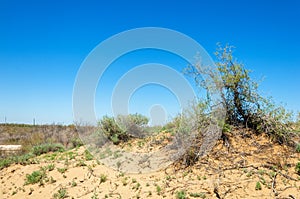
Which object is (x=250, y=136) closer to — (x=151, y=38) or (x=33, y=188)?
(x=151, y=38)

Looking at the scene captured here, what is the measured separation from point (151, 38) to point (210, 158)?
16.9ft

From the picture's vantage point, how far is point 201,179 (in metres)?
5.38

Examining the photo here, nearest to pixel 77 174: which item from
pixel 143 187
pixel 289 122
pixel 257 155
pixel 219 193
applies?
pixel 143 187

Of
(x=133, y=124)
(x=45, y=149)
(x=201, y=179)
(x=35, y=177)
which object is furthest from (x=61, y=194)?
(x=45, y=149)

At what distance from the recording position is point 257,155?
6004 mm

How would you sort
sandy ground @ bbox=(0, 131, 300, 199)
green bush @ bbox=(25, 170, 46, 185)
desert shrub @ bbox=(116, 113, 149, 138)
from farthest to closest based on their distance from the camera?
desert shrub @ bbox=(116, 113, 149, 138) → green bush @ bbox=(25, 170, 46, 185) → sandy ground @ bbox=(0, 131, 300, 199)

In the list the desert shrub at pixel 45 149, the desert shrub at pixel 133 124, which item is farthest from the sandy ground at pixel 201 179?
the desert shrub at pixel 45 149

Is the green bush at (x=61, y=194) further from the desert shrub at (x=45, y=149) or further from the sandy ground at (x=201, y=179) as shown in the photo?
the desert shrub at (x=45, y=149)

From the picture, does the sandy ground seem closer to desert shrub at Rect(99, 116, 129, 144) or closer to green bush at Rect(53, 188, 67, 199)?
green bush at Rect(53, 188, 67, 199)

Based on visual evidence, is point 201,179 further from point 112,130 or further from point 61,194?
point 112,130

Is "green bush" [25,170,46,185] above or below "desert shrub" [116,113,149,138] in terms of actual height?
below

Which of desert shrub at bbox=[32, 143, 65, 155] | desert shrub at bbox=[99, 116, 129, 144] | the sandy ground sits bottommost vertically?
the sandy ground

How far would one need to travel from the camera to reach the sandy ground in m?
4.77

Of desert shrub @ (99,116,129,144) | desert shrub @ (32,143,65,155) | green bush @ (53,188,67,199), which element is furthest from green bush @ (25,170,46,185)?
desert shrub @ (32,143,65,155)
